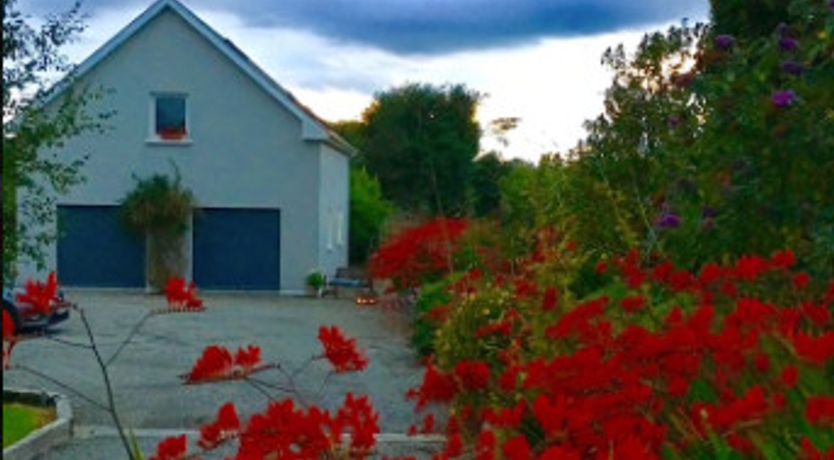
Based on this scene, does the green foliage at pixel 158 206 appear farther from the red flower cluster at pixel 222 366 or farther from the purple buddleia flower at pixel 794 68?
the red flower cluster at pixel 222 366

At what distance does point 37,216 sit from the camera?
36.6ft

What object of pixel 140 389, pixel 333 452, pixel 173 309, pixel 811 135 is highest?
pixel 811 135

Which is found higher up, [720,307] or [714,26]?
[714,26]

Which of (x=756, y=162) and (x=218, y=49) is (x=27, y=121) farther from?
(x=218, y=49)

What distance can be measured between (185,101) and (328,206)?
166 inches

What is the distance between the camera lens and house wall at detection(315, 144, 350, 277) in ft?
108

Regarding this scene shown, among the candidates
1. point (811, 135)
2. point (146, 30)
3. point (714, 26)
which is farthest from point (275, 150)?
point (811, 135)

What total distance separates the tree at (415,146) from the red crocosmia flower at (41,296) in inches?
1736

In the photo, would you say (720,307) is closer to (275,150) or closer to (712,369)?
(712,369)

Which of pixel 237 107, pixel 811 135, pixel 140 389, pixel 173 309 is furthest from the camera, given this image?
pixel 237 107

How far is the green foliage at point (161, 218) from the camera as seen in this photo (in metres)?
32.0

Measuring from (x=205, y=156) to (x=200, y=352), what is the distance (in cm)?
1417

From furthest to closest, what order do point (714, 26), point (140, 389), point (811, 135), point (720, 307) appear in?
point (714, 26), point (140, 389), point (811, 135), point (720, 307)

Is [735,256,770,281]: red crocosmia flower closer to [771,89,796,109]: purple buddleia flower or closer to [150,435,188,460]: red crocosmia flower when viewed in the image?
[150,435,188,460]: red crocosmia flower
